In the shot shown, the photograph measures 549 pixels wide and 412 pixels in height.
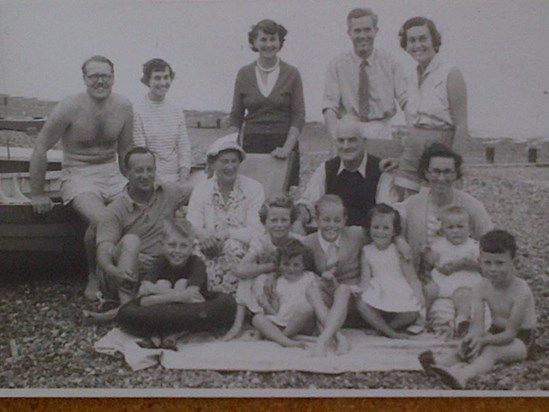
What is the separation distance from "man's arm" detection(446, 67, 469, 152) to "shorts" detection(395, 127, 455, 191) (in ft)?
0.10

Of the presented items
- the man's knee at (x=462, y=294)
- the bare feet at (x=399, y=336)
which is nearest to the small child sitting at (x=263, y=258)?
the bare feet at (x=399, y=336)

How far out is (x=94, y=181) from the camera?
2725mm

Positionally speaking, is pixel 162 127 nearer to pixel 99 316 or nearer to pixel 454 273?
pixel 99 316

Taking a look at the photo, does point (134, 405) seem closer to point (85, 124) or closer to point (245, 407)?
point (245, 407)

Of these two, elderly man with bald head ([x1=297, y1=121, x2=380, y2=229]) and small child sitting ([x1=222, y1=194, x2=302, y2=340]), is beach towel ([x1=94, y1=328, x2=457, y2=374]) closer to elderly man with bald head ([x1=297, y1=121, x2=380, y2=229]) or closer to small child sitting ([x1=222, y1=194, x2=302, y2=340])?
small child sitting ([x1=222, y1=194, x2=302, y2=340])

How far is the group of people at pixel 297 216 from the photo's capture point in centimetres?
261

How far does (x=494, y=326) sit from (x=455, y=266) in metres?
0.25

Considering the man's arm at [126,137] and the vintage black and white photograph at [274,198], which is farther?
the man's arm at [126,137]

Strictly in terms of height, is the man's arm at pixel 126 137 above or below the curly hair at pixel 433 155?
above

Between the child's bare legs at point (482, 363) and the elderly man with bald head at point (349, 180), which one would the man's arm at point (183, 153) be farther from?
the child's bare legs at point (482, 363)

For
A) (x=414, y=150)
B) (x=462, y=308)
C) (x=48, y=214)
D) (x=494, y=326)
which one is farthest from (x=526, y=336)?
(x=48, y=214)

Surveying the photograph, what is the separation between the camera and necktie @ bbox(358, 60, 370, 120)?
270 cm

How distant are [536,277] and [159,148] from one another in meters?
1.45

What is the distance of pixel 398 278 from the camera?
8.60 ft
